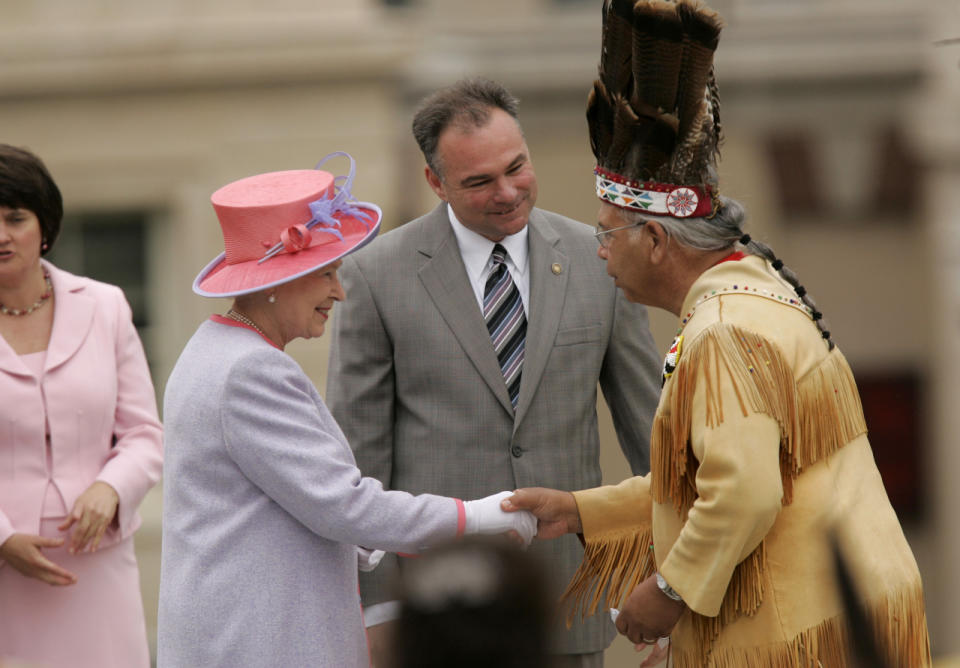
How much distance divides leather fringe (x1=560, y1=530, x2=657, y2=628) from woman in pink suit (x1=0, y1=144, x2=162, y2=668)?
4.02 ft

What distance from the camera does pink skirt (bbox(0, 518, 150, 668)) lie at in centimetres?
376

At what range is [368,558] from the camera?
3.35 m

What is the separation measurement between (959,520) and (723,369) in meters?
6.94

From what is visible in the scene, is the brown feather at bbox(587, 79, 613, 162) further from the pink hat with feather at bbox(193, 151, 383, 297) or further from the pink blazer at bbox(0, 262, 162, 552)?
the pink blazer at bbox(0, 262, 162, 552)

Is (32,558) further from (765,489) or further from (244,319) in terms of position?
(765,489)

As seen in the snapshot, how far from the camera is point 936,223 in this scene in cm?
930

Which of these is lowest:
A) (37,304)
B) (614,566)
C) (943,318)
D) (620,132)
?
(943,318)

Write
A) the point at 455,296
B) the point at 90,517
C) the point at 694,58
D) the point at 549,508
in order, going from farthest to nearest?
the point at 90,517 → the point at 455,296 → the point at 549,508 → the point at 694,58

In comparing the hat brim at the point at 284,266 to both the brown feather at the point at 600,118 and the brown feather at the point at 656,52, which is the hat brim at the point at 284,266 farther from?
the brown feather at the point at 656,52

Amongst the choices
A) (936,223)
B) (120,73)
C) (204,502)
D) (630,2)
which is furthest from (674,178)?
(936,223)

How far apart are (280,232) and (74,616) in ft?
4.41

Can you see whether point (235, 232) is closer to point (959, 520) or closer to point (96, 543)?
point (96, 543)

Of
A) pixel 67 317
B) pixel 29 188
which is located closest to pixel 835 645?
pixel 67 317

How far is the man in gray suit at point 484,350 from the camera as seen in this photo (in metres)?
3.53
